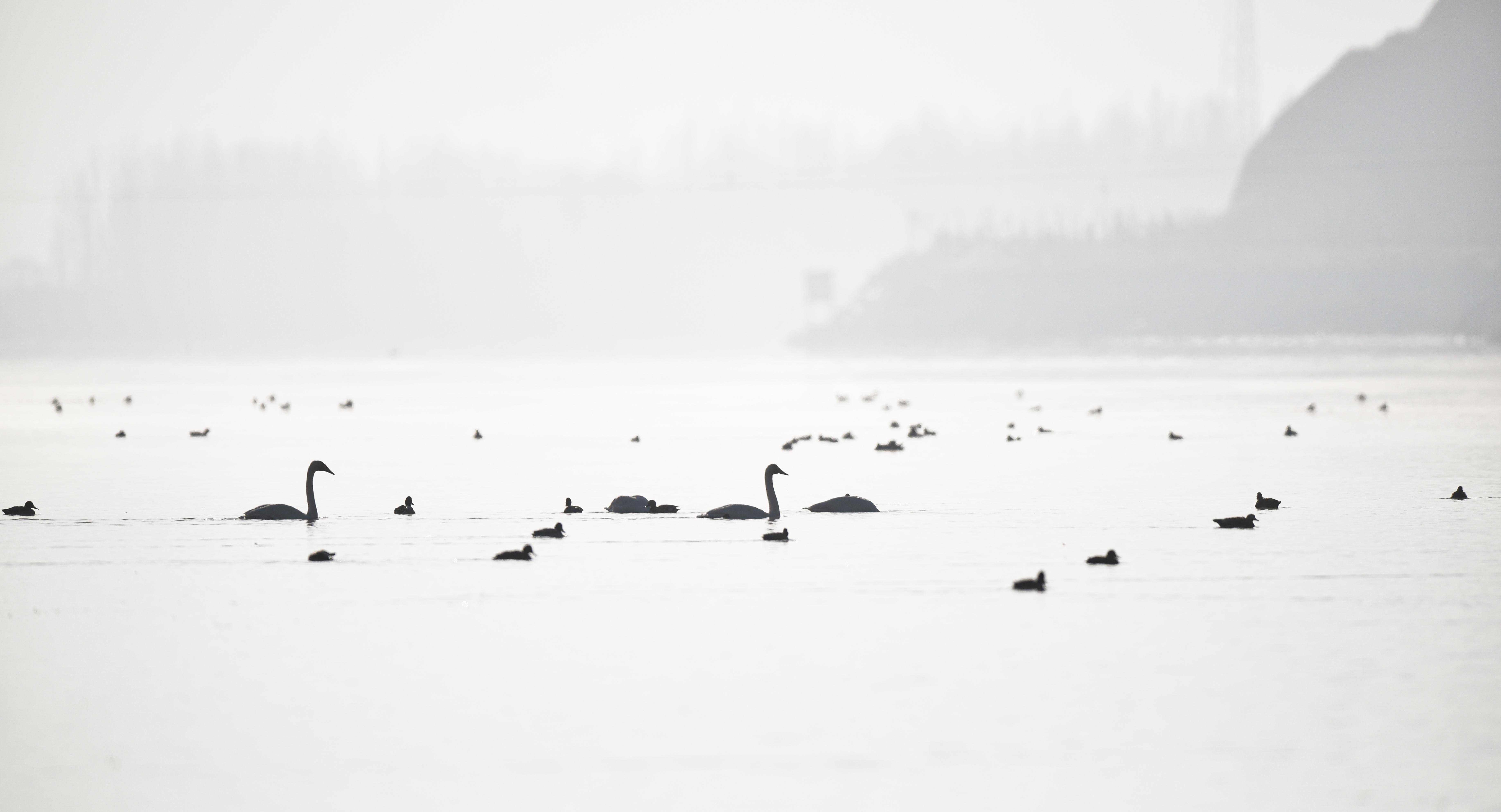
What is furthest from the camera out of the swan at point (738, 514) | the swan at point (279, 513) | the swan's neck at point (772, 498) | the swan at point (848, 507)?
the swan at point (848, 507)

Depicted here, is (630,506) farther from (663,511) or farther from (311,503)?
(311,503)

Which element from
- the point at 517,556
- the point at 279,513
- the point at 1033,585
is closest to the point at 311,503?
the point at 279,513

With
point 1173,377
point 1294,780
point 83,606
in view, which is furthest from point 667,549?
point 1173,377

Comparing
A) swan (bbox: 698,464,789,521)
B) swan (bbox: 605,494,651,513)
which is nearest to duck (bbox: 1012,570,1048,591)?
swan (bbox: 698,464,789,521)

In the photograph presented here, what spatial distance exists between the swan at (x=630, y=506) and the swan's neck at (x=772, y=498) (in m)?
3.07

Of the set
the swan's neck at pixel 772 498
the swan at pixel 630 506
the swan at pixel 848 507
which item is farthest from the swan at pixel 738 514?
the swan at pixel 848 507

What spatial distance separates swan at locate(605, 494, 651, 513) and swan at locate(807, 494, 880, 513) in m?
3.59

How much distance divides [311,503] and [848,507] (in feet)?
37.4

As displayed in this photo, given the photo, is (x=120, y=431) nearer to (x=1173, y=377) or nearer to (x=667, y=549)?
(x=667, y=549)

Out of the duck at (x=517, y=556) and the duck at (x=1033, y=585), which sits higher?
the duck at (x=517, y=556)

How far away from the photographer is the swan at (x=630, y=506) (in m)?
42.3

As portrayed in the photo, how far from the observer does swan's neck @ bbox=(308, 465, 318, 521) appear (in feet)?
134

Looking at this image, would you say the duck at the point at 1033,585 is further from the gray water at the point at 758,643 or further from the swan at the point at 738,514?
the swan at the point at 738,514

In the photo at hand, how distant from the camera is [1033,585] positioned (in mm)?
30234
